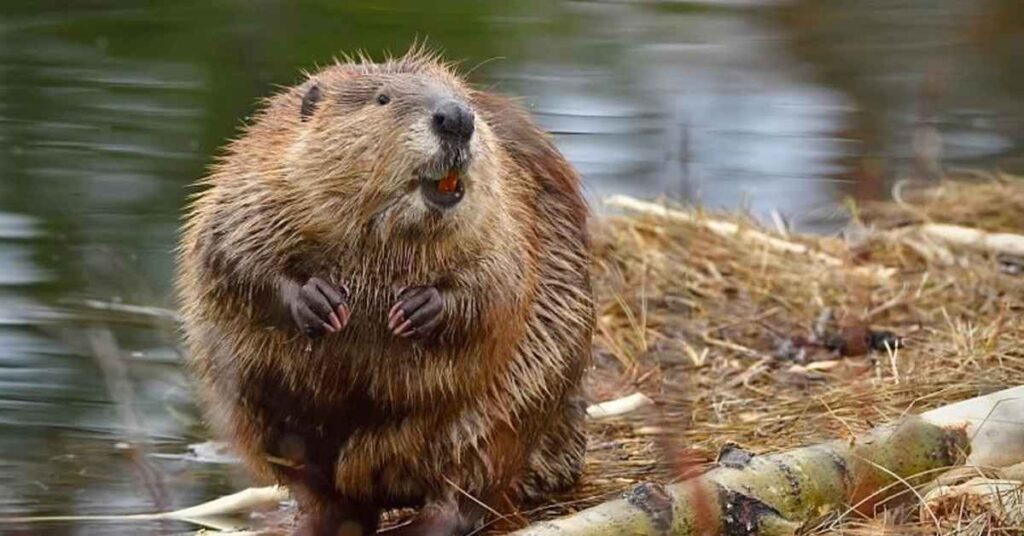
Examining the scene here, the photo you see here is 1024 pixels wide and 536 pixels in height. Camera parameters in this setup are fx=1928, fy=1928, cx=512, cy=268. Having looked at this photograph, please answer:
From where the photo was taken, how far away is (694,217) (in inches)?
211

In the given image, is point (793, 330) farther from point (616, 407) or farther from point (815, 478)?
point (815, 478)

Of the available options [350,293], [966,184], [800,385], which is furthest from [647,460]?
[966,184]

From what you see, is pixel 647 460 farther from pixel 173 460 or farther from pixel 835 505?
pixel 173 460

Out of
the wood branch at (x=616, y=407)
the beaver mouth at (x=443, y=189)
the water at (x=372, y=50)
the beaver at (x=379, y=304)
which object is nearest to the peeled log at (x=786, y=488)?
the beaver at (x=379, y=304)

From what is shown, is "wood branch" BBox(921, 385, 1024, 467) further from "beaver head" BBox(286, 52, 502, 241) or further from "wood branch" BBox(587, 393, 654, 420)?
"wood branch" BBox(587, 393, 654, 420)

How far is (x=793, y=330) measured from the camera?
4.61m

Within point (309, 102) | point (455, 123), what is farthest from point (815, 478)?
point (309, 102)

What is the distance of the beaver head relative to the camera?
A: 2.99 m

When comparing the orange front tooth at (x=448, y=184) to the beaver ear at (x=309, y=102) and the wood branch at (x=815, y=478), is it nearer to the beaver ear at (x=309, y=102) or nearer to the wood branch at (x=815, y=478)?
the beaver ear at (x=309, y=102)

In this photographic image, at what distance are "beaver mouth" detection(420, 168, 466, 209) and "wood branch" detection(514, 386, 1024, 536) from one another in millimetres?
538

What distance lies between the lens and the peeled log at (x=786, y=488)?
282 cm

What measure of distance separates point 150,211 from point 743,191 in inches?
77.7

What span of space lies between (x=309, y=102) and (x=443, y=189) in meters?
0.36

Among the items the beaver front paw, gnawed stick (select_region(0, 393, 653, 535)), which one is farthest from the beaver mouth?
gnawed stick (select_region(0, 393, 653, 535))
